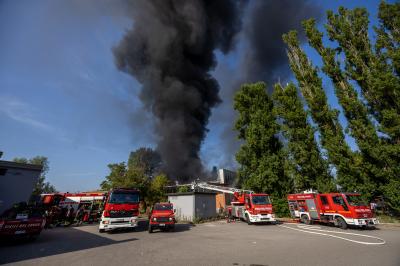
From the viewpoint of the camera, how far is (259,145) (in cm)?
2477

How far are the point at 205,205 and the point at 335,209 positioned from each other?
12.3m

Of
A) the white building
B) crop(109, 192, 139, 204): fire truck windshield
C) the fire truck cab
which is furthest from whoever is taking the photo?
the white building

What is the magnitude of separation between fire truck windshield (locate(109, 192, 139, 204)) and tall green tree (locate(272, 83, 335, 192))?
16.0m

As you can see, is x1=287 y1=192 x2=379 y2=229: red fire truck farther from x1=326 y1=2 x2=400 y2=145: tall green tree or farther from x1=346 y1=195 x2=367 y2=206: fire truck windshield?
x1=326 y1=2 x2=400 y2=145: tall green tree

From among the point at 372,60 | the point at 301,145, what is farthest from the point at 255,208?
the point at 372,60

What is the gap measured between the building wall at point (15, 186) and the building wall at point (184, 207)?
505 inches

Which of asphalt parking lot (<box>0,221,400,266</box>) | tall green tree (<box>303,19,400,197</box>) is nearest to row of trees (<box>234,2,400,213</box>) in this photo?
tall green tree (<box>303,19,400,197</box>)

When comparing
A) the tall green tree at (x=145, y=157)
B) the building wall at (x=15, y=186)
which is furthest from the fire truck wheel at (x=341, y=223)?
the tall green tree at (x=145, y=157)

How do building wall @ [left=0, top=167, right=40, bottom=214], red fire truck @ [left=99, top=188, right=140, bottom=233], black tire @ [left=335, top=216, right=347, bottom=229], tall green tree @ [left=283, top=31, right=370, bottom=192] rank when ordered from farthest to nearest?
1. tall green tree @ [left=283, top=31, right=370, bottom=192]
2. building wall @ [left=0, top=167, right=40, bottom=214]
3. black tire @ [left=335, top=216, right=347, bottom=229]
4. red fire truck @ [left=99, top=188, right=140, bottom=233]

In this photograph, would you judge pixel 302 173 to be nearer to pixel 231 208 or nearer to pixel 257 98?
pixel 231 208

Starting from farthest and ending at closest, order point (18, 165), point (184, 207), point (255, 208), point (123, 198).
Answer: point (184, 207)
point (18, 165)
point (255, 208)
point (123, 198)

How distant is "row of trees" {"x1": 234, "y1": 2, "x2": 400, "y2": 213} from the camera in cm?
1708

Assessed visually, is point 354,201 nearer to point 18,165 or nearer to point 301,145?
point 301,145

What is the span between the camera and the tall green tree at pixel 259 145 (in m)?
23.4
